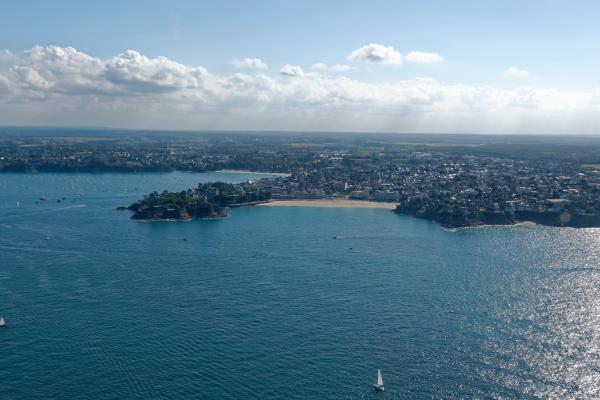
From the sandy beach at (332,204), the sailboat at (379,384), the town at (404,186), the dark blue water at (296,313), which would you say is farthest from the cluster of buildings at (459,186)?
the sailboat at (379,384)

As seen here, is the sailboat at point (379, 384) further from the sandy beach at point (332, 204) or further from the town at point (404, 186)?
the sandy beach at point (332, 204)

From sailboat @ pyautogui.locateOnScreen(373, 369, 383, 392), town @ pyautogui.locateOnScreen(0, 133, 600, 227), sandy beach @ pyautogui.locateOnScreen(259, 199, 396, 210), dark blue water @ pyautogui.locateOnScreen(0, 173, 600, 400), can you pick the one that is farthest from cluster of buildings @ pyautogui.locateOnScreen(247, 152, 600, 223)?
sailboat @ pyautogui.locateOnScreen(373, 369, 383, 392)

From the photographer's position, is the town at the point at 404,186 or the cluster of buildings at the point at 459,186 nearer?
the town at the point at 404,186

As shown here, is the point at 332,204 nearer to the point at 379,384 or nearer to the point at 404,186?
the point at 404,186

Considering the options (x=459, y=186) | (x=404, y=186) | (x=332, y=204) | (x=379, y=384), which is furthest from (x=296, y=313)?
(x=404, y=186)

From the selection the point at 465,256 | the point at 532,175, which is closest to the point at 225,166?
the point at 532,175

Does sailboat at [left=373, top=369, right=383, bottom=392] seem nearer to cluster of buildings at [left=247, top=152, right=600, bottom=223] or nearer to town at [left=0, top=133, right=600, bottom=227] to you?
town at [left=0, top=133, right=600, bottom=227]
